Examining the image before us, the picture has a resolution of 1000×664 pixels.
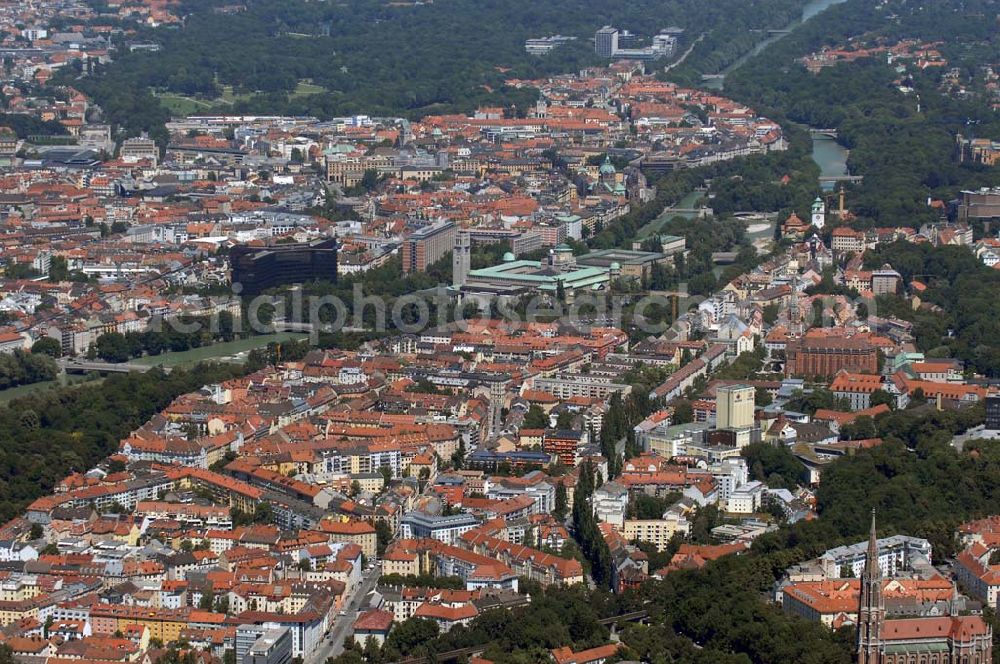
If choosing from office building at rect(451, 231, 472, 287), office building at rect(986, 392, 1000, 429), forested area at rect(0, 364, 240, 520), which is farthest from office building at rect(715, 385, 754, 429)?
office building at rect(451, 231, 472, 287)

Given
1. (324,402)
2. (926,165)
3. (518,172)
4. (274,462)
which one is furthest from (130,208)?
(274,462)

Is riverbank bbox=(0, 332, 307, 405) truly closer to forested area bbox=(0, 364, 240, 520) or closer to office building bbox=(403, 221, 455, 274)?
forested area bbox=(0, 364, 240, 520)

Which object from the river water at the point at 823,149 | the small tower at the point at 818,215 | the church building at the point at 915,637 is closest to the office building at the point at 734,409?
the church building at the point at 915,637

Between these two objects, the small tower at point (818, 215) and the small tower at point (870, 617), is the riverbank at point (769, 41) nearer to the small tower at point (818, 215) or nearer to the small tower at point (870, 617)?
the small tower at point (818, 215)

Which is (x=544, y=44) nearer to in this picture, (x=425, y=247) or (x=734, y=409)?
(x=425, y=247)

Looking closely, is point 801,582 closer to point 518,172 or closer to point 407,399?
point 407,399

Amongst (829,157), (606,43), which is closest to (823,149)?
(829,157)
